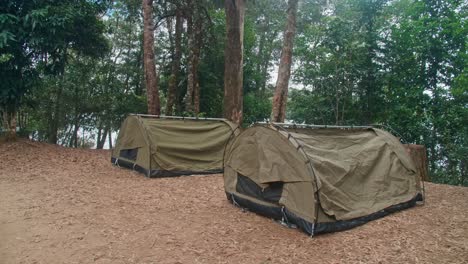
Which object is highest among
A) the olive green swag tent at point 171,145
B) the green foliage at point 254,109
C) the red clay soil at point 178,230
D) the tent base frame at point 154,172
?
the green foliage at point 254,109

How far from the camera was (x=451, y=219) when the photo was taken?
5500 mm

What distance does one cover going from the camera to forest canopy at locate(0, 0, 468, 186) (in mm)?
9820

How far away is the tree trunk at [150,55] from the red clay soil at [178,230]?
3990 millimetres

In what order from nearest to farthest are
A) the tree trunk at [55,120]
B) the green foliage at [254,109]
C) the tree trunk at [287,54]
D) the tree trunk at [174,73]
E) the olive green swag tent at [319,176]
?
the olive green swag tent at [319,176] → the tree trunk at [287,54] → the tree trunk at [174,73] → the tree trunk at [55,120] → the green foliage at [254,109]

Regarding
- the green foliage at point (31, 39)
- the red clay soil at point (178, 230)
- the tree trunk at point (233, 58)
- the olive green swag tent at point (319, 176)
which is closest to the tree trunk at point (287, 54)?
the tree trunk at point (233, 58)

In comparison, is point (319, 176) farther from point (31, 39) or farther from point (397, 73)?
point (31, 39)

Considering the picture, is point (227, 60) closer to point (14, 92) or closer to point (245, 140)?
point (245, 140)

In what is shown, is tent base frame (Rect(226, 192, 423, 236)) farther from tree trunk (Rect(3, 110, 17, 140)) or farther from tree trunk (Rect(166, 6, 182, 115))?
tree trunk (Rect(3, 110, 17, 140))

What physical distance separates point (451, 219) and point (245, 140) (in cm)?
360

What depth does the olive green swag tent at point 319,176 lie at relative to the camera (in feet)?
15.6

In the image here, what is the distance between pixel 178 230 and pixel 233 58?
6969 millimetres

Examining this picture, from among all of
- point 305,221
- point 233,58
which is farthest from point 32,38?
point 305,221

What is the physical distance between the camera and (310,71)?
1227cm

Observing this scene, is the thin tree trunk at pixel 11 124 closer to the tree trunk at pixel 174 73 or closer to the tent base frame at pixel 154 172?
the tent base frame at pixel 154 172
